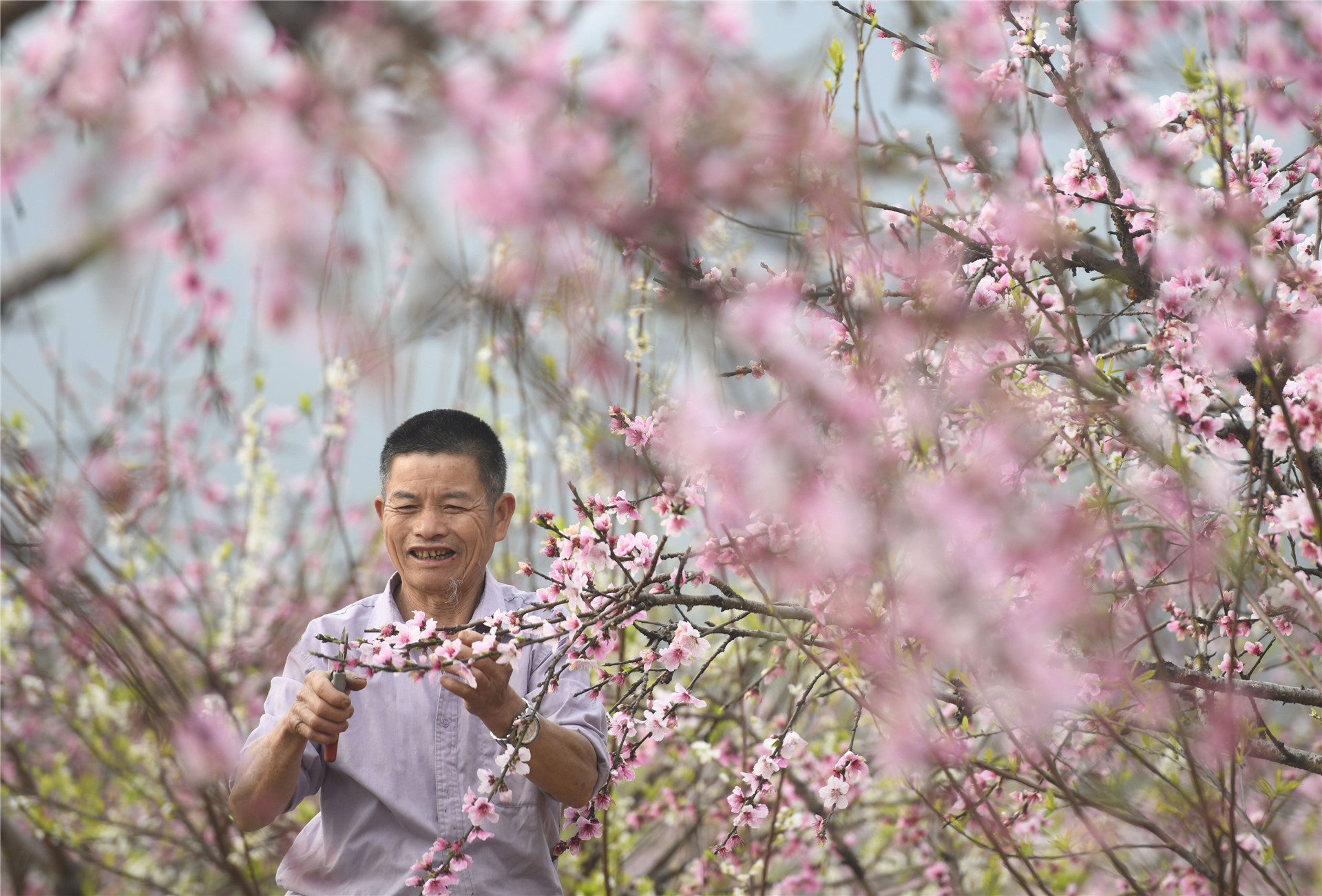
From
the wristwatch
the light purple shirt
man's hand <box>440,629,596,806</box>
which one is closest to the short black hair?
the light purple shirt

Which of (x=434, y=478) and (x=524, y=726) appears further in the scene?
(x=434, y=478)

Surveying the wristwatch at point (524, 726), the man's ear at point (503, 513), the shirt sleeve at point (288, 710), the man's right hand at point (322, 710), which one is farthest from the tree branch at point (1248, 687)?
the shirt sleeve at point (288, 710)

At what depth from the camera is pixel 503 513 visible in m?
2.35

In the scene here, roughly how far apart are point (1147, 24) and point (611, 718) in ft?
6.56

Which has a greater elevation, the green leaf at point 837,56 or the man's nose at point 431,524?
the green leaf at point 837,56

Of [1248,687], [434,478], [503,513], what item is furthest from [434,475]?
[1248,687]

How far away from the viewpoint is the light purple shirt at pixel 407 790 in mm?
1930

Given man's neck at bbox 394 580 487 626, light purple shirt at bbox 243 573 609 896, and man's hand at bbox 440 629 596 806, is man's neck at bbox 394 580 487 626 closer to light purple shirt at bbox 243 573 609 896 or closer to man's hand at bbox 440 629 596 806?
light purple shirt at bbox 243 573 609 896

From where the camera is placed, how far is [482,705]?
1.84 metres

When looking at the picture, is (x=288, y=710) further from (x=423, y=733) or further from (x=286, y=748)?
(x=423, y=733)

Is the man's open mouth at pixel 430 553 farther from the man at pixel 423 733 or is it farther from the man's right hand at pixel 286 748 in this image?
the man's right hand at pixel 286 748

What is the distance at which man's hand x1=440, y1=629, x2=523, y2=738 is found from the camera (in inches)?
71.0

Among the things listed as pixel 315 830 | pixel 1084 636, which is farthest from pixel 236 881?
pixel 1084 636

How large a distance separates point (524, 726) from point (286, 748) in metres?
0.40
